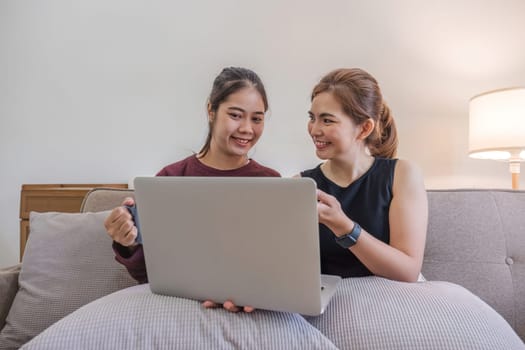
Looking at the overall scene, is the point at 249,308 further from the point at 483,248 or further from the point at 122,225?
the point at 483,248

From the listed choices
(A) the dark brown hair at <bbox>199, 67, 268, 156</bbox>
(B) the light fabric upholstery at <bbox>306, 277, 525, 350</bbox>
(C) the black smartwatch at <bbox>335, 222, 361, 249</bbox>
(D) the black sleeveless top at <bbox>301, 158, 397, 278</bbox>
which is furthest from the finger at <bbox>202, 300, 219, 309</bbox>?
(A) the dark brown hair at <bbox>199, 67, 268, 156</bbox>

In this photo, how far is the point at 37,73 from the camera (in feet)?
6.35

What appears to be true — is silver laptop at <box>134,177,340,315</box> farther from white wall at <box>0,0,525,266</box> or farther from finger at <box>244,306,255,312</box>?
white wall at <box>0,0,525,266</box>

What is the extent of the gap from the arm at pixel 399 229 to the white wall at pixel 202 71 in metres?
0.90

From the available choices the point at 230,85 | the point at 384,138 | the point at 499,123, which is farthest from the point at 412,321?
the point at 499,123

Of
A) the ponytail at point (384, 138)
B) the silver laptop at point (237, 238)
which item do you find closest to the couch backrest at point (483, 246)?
the ponytail at point (384, 138)

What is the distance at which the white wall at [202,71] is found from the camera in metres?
1.68

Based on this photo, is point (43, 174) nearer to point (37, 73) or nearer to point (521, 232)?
point (37, 73)

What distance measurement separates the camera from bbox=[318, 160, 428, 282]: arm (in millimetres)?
656

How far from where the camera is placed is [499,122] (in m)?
1.35

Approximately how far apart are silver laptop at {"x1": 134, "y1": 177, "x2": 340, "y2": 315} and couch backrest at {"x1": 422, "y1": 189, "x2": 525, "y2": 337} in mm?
519

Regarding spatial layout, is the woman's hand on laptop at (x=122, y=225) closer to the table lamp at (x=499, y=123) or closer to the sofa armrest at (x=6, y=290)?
the sofa armrest at (x=6, y=290)

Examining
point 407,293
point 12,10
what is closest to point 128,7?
point 12,10

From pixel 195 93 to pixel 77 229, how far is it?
99 cm
